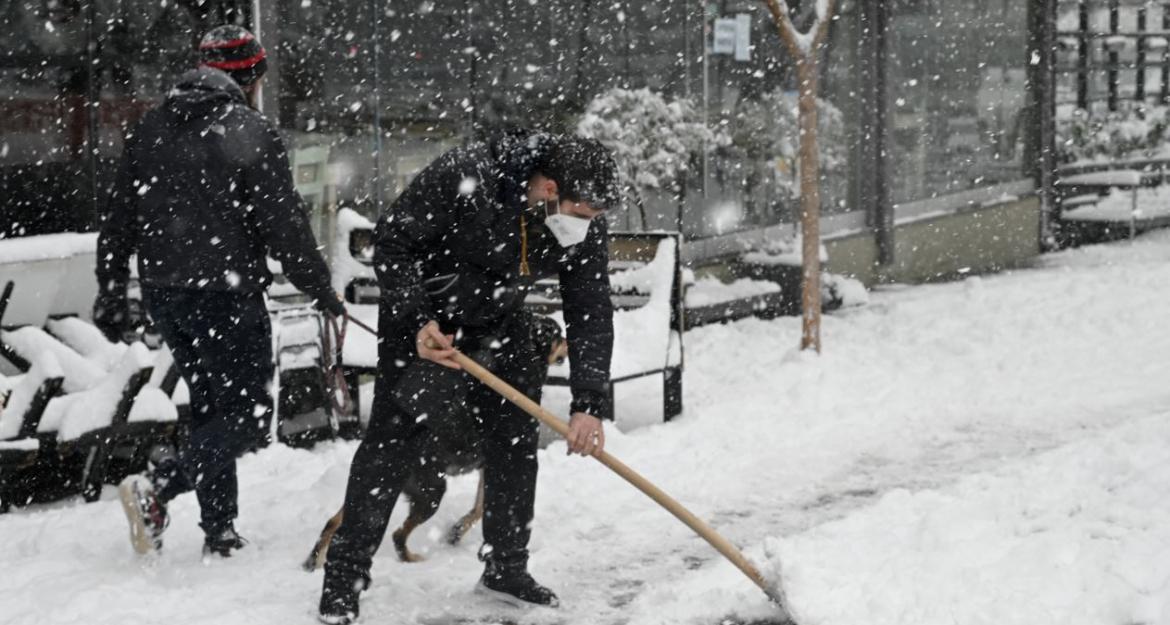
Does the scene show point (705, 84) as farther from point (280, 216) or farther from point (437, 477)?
point (437, 477)

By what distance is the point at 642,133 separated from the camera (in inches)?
452

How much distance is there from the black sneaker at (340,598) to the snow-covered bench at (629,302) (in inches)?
110

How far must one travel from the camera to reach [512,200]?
4.47 meters

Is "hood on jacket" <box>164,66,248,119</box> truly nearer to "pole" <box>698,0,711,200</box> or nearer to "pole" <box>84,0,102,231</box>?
"pole" <box>84,0,102,231</box>

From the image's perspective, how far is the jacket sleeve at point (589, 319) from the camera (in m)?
4.64

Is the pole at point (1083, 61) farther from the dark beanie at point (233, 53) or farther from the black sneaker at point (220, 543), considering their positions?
the black sneaker at point (220, 543)

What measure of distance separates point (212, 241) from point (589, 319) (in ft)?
4.92

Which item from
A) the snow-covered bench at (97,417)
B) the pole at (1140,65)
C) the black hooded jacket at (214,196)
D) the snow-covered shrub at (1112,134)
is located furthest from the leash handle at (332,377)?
the pole at (1140,65)

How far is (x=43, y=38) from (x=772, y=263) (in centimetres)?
672

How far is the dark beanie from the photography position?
5195 mm

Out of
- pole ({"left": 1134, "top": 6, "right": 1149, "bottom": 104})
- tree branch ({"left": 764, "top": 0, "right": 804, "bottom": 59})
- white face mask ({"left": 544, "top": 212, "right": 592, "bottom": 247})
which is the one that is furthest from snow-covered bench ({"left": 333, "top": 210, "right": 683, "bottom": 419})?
pole ({"left": 1134, "top": 6, "right": 1149, "bottom": 104})

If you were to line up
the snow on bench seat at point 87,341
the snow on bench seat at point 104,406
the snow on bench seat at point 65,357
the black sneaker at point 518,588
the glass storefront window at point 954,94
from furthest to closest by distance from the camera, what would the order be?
the glass storefront window at point 954,94
the snow on bench seat at point 87,341
the snow on bench seat at point 65,357
the snow on bench seat at point 104,406
the black sneaker at point 518,588

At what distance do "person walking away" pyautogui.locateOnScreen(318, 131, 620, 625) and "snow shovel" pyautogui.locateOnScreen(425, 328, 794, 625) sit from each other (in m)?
0.06

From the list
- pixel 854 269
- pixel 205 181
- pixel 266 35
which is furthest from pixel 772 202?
pixel 205 181
